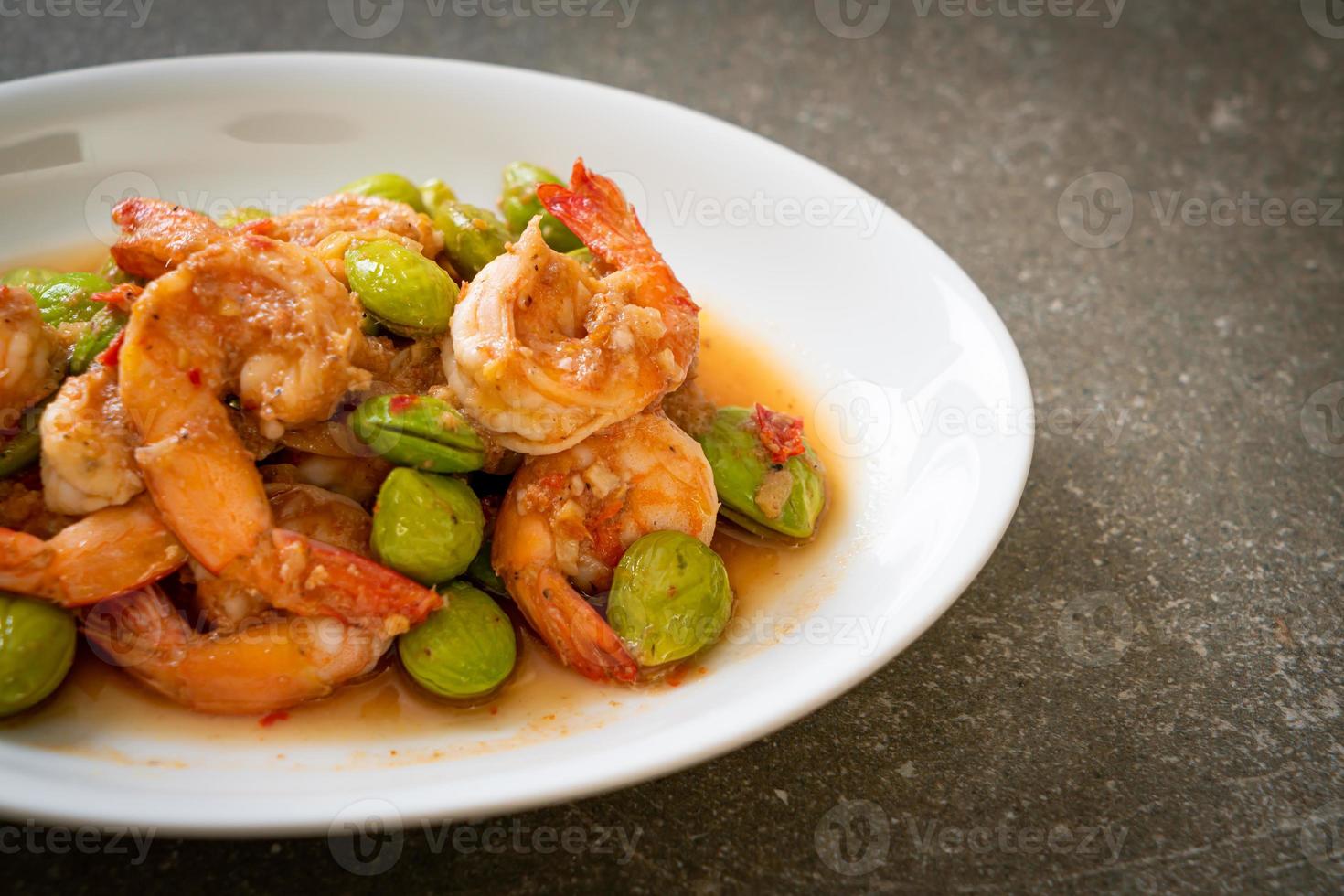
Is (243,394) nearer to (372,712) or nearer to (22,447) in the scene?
(22,447)

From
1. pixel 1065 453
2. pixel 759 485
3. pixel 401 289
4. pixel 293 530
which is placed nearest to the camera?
pixel 293 530

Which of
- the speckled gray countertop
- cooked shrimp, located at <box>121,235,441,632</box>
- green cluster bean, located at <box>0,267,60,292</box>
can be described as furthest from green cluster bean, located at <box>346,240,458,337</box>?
the speckled gray countertop

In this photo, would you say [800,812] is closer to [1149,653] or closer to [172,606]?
[1149,653]

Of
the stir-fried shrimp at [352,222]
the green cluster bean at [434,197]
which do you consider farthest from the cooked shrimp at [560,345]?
the green cluster bean at [434,197]

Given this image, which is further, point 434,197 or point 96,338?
point 434,197

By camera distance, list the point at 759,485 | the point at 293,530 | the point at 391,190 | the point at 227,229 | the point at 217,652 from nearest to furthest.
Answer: the point at 217,652 < the point at 293,530 < the point at 227,229 < the point at 759,485 < the point at 391,190

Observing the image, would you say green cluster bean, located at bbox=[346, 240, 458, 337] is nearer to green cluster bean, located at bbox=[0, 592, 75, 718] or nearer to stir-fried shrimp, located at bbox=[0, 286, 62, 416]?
stir-fried shrimp, located at bbox=[0, 286, 62, 416]

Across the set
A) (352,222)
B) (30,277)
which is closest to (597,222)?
(352,222)

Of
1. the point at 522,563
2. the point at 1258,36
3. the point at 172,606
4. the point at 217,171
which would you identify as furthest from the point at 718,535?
→ the point at 1258,36
